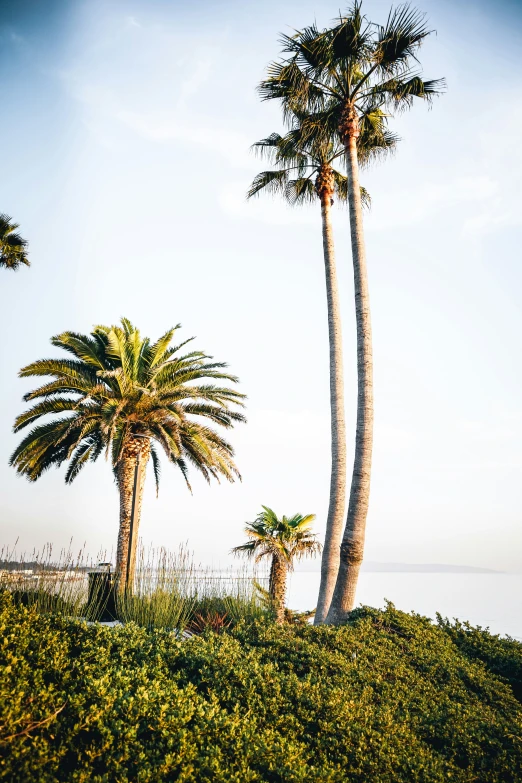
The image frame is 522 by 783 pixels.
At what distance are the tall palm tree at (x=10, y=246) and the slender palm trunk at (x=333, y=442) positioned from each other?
12.2m

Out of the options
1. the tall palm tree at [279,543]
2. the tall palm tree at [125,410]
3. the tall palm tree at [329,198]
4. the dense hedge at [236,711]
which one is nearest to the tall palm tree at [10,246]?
the tall palm tree at [125,410]

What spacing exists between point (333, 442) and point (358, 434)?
1773mm

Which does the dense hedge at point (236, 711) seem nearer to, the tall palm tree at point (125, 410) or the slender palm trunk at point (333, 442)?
the slender palm trunk at point (333, 442)

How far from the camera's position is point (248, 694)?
183 inches

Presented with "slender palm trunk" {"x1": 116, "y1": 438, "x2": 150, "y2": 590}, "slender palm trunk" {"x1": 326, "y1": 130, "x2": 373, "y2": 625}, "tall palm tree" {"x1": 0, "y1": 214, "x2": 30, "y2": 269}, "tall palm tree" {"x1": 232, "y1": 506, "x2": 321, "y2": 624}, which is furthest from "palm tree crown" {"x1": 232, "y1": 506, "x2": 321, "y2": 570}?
"tall palm tree" {"x1": 0, "y1": 214, "x2": 30, "y2": 269}


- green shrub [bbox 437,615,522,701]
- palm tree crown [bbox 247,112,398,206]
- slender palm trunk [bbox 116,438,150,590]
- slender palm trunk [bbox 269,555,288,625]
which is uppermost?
palm tree crown [bbox 247,112,398,206]

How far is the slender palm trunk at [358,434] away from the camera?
966cm

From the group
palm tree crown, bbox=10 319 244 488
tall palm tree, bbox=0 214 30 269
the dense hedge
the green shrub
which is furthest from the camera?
tall palm tree, bbox=0 214 30 269

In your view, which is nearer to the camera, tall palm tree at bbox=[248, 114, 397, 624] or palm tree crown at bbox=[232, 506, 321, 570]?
tall palm tree at bbox=[248, 114, 397, 624]

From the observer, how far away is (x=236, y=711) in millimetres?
4219

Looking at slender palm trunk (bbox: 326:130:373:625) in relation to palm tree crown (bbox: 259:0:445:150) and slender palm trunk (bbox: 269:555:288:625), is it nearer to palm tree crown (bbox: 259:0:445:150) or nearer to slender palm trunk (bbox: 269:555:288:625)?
palm tree crown (bbox: 259:0:445:150)

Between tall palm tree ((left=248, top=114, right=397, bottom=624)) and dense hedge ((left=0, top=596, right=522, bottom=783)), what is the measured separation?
460cm

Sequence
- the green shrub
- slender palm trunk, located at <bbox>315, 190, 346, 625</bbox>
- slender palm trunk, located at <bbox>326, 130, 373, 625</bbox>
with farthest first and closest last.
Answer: slender palm trunk, located at <bbox>315, 190, 346, 625</bbox> → slender palm trunk, located at <bbox>326, 130, 373, 625</bbox> → the green shrub

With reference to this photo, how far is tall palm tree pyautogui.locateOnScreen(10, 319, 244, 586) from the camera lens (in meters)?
15.0
